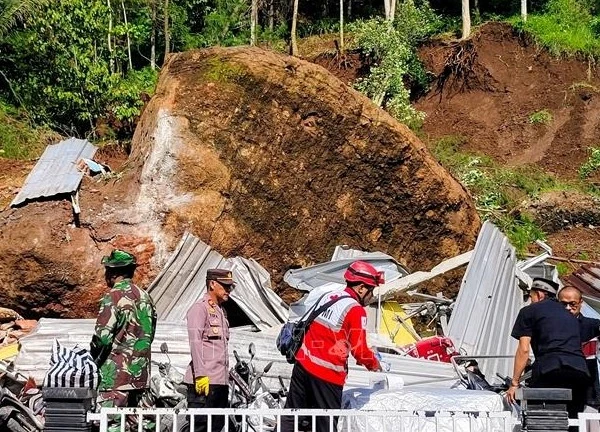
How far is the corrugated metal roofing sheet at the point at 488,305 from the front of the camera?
362 inches

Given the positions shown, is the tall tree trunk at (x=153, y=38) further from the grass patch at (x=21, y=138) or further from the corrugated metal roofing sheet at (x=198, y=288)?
the corrugated metal roofing sheet at (x=198, y=288)

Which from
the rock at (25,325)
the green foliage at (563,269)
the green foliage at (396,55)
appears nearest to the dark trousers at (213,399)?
the rock at (25,325)

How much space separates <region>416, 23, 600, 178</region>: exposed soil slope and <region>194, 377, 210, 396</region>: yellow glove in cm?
1963

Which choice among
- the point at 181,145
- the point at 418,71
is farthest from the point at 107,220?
the point at 418,71

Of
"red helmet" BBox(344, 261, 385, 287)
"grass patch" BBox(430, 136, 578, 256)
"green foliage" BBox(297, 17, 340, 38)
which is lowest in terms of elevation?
"grass patch" BBox(430, 136, 578, 256)

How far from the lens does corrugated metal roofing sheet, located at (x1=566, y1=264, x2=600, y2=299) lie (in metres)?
11.0

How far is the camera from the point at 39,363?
310 inches

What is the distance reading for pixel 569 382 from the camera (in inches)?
230

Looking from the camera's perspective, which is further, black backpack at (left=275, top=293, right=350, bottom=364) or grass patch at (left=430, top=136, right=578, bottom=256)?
grass patch at (left=430, top=136, right=578, bottom=256)

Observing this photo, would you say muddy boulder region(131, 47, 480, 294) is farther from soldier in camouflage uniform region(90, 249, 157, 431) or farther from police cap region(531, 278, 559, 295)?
police cap region(531, 278, 559, 295)

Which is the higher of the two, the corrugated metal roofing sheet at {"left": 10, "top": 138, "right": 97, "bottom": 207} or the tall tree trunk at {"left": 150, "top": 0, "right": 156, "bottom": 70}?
the corrugated metal roofing sheet at {"left": 10, "top": 138, "right": 97, "bottom": 207}

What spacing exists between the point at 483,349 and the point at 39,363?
4.74m

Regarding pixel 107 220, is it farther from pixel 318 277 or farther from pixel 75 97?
pixel 75 97

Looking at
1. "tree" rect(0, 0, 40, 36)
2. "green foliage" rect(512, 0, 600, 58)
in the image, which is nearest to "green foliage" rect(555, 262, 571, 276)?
"tree" rect(0, 0, 40, 36)
